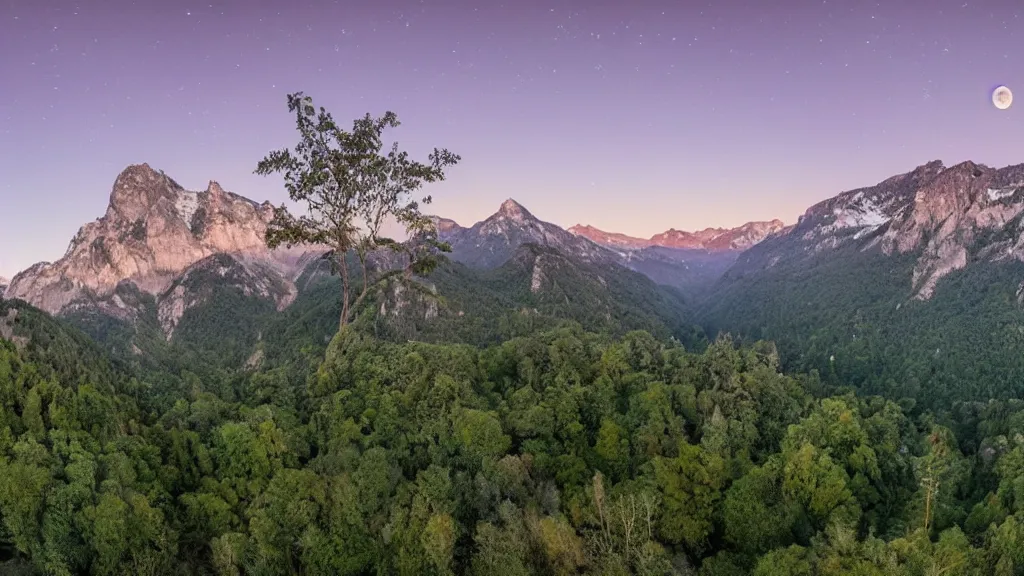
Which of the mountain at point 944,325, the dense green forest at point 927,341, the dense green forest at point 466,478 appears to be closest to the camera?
the dense green forest at point 466,478

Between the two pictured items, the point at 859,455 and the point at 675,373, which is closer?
the point at 859,455

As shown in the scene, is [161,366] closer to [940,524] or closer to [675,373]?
[675,373]

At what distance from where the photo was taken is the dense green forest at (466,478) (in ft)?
119

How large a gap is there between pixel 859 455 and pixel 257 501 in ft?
175

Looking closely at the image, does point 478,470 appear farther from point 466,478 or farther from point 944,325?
point 944,325

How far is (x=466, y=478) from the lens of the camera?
44625mm

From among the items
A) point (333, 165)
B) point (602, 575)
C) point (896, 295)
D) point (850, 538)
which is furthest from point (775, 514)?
point (896, 295)

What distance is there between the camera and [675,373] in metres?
64.9

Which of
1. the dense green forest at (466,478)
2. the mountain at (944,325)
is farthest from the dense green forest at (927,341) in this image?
the dense green forest at (466,478)

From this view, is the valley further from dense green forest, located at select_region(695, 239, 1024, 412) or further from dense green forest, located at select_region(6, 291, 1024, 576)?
dense green forest, located at select_region(695, 239, 1024, 412)

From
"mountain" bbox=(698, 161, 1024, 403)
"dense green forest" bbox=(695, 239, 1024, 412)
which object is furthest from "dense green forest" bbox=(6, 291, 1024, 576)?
"mountain" bbox=(698, 161, 1024, 403)

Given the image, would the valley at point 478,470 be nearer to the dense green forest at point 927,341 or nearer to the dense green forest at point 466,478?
the dense green forest at point 466,478

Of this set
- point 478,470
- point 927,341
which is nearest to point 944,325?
point 927,341

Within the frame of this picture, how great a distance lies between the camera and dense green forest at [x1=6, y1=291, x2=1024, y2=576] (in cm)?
3634
